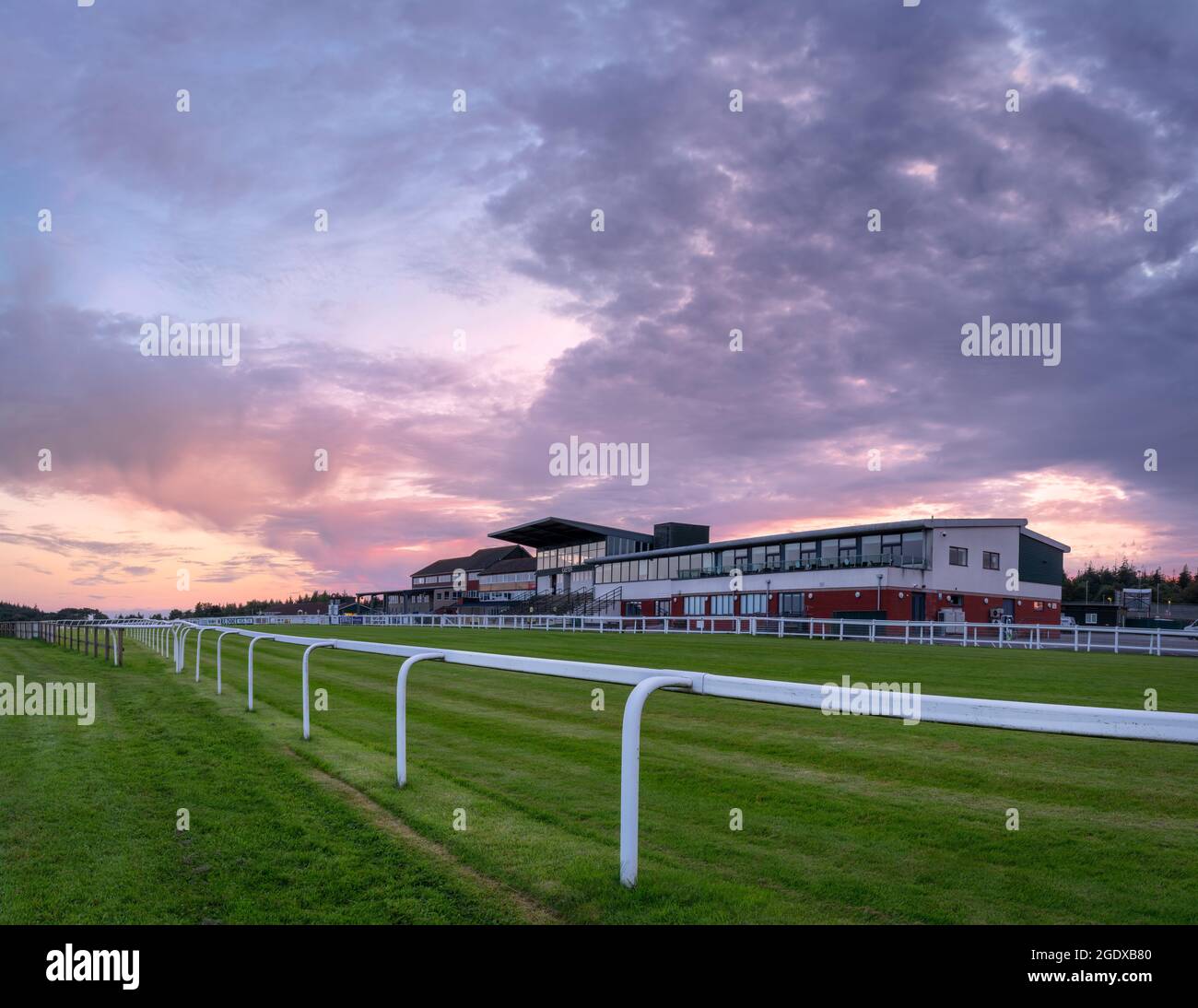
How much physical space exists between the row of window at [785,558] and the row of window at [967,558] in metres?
2.06

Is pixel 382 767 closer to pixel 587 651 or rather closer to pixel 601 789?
pixel 601 789

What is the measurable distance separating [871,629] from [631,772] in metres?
29.9

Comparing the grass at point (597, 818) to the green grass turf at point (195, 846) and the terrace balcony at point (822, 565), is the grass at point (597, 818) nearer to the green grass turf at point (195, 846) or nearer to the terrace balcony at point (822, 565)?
the green grass turf at point (195, 846)

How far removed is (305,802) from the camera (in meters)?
6.55

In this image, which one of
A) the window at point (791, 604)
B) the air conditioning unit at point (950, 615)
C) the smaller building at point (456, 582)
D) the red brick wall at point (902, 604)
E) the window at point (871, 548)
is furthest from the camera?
the smaller building at point (456, 582)

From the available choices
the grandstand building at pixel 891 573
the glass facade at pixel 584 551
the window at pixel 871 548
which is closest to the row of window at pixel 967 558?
the grandstand building at pixel 891 573

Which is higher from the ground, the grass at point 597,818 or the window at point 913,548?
the window at point 913,548

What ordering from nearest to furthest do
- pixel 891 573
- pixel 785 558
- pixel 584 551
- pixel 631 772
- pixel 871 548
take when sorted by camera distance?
1. pixel 631 772
2. pixel 891 573
3. pixel 871 548
4. pixel 785 558
5. pixel 584 551

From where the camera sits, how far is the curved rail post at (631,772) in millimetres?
4266

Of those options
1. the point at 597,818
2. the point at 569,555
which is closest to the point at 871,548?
the point at 569,555

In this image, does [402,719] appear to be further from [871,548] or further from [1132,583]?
[1132,583]

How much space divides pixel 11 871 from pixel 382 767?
3.03 meters

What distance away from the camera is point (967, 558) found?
46.6 m
